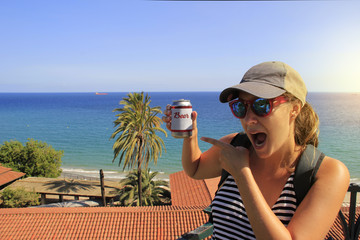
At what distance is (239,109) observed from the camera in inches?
77.3

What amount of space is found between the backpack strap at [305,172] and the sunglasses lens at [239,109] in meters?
0.49

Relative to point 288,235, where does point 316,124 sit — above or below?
above

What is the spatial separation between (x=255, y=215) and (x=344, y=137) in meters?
90.3

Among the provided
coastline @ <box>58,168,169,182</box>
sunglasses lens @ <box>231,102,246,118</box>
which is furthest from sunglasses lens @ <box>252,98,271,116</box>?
coastline @ <box>58,168,169,182</box>

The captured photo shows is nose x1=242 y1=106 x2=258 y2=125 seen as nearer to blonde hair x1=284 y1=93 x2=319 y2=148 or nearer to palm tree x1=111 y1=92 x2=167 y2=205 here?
blonde hair x1=284 y1=93 x2=319 y2=148

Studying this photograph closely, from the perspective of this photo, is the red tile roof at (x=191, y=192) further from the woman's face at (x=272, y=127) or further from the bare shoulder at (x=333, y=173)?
the bare shoulder at (x=333, y=173)

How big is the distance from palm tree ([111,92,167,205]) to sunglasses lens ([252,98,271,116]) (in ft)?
63.2

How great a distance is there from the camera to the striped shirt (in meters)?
1.84

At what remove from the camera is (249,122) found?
1844 millimetres

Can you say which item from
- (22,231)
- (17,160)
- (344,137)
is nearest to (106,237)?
(22,231)

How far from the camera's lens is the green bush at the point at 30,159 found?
105 ft

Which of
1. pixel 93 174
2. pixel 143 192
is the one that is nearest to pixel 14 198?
pixel 143 192

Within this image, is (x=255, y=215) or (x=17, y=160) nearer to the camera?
(x=255, y=215)

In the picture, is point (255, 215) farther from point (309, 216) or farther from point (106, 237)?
point (106, 237)
